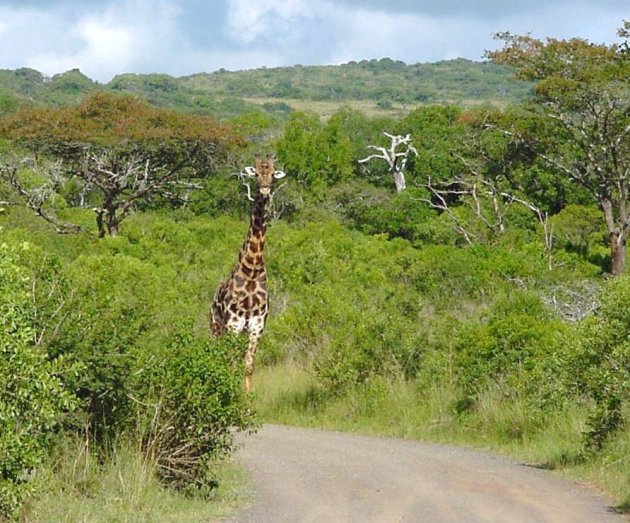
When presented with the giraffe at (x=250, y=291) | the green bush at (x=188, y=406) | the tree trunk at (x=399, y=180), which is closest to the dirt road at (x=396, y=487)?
the green bush at (x=188, y=406)

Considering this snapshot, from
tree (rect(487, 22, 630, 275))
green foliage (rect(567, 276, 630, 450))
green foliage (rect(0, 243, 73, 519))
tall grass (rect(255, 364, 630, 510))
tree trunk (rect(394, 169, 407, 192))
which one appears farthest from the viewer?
tree trunk (rect(394, 169, 407, 192))

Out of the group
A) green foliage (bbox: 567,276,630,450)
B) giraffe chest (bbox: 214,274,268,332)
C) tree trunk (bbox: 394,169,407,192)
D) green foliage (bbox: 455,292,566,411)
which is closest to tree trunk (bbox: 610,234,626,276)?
tree trunk (bbox: 394,169,407,192)

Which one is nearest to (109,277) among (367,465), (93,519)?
(367,465)

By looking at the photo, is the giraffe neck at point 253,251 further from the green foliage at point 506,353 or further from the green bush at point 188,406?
the green bush at point 188,406

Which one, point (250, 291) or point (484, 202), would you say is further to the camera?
point (484, 202)

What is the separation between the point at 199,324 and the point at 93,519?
10.3 m

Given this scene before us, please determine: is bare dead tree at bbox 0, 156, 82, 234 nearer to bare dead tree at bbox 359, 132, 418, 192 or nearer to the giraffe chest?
bare dead tree at bbox 359, 132, 418, 192

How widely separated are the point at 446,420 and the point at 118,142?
21319 mm

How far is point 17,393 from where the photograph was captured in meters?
6.76

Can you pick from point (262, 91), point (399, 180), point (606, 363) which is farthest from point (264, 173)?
point (262, 91)

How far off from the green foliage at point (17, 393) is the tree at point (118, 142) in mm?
25159

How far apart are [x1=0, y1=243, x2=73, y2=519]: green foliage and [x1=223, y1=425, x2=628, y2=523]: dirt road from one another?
188cm

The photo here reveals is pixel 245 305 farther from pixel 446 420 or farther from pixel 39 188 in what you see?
pixel 39 188

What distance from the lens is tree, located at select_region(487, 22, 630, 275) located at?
92.7ft
